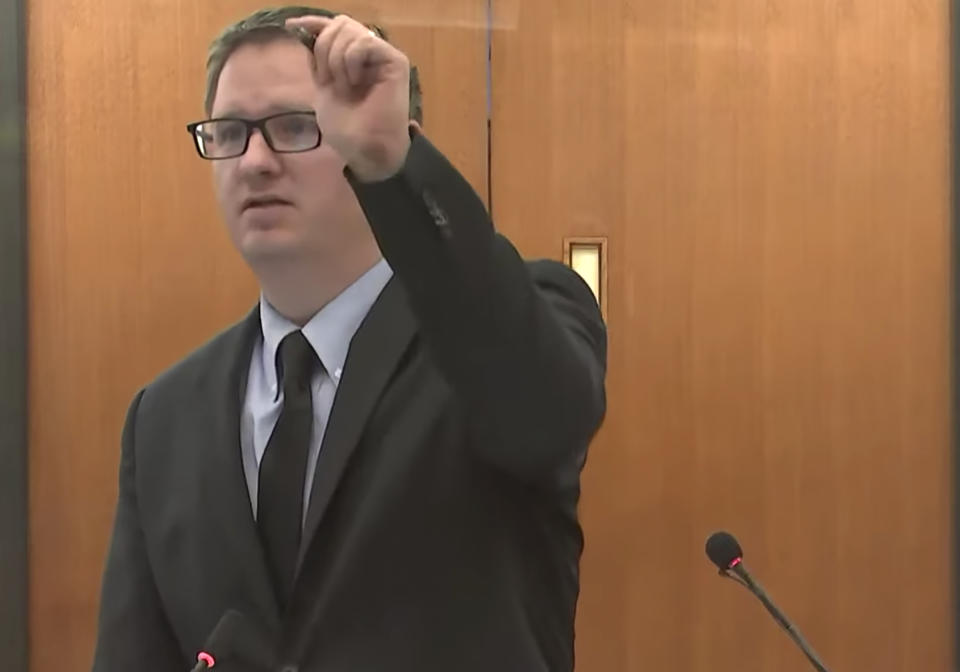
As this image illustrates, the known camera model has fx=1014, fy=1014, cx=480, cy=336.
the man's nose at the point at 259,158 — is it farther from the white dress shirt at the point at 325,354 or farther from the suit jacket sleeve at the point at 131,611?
the suit jacket sleeve at the point at 131,611

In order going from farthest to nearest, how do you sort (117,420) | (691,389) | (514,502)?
(691,389), (117,420), (514,502)

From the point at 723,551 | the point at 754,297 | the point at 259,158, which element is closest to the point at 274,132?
the point at 259,158

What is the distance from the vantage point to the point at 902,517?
207cm

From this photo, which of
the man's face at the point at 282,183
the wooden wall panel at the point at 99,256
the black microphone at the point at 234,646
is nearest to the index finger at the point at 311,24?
the man's face at the point at 282,183

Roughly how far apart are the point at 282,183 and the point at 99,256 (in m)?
1.25

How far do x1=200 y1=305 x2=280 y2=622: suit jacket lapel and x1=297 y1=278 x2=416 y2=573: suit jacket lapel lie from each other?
42 mm

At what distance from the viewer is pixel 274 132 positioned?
74cm

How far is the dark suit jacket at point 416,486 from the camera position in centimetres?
59

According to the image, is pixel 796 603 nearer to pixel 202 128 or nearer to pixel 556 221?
pixel 556 221

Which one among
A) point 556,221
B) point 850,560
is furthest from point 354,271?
point 850,560

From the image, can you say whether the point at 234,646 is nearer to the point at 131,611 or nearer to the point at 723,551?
the point at 131,611

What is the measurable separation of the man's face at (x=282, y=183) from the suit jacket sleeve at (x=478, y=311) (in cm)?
13

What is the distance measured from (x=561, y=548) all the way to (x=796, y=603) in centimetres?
148

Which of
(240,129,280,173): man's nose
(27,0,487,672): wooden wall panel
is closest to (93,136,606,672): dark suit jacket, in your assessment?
(240,129,280,173): man's nose
